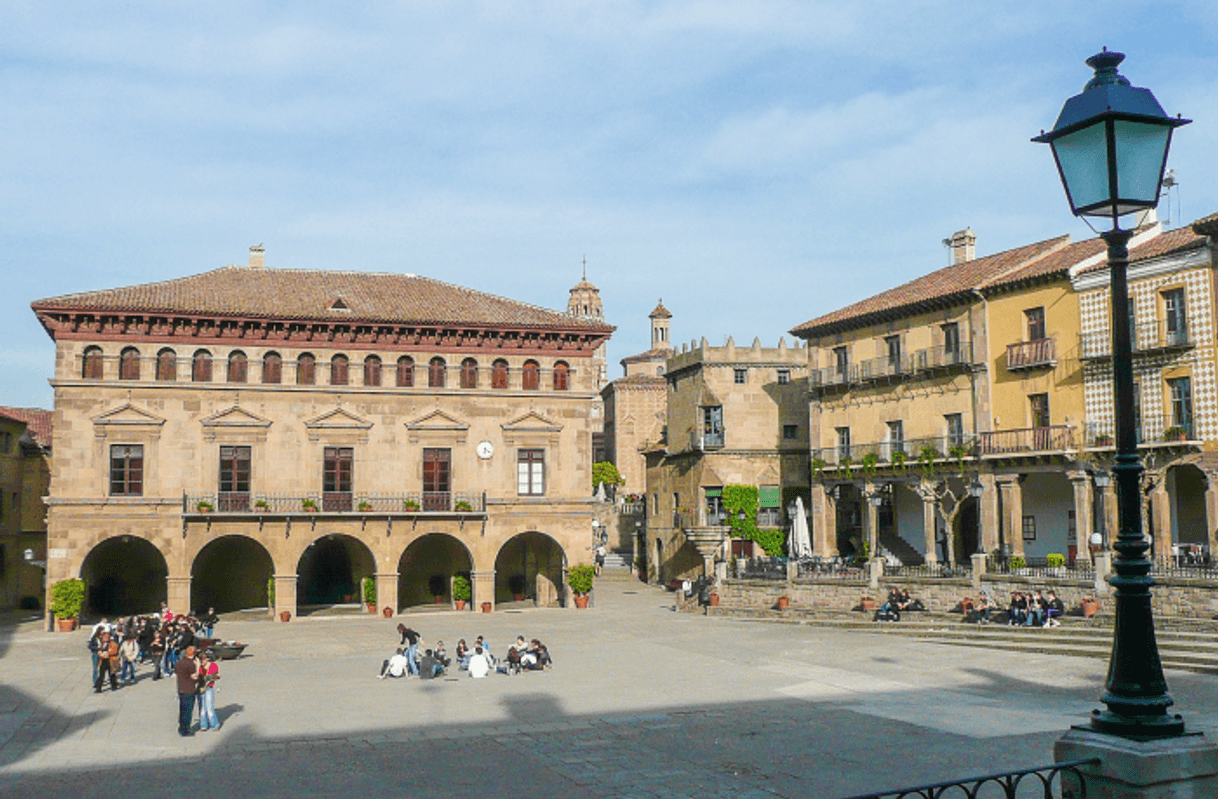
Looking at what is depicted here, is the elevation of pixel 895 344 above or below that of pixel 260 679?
above

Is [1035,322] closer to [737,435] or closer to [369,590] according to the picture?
[737,435]

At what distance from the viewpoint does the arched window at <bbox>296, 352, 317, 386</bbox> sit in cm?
4481

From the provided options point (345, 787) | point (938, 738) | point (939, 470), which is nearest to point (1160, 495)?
point (939, 470)

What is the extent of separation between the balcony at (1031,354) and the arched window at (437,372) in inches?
906

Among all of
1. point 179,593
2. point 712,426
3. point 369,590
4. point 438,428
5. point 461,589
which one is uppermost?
point 712,426

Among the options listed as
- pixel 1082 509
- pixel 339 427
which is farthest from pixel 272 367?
pixel 1082 509

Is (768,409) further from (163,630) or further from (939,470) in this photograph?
(163,630)

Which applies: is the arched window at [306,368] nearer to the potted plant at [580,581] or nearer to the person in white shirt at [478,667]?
the potted plant at [580,581]

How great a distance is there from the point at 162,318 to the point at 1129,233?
41.6 metres

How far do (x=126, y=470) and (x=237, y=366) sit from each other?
586 cm

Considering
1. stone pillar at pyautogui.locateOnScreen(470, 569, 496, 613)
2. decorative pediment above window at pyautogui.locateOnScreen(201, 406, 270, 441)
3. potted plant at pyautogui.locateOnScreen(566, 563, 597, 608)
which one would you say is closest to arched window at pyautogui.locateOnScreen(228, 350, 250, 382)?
decorative pediment above window at pyautogui.locateOnScreen(201, 406, 270, 441)

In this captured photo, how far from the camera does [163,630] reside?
96.9ft

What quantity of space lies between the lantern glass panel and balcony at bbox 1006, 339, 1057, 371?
35450mm

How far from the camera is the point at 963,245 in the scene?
52.1 metres
